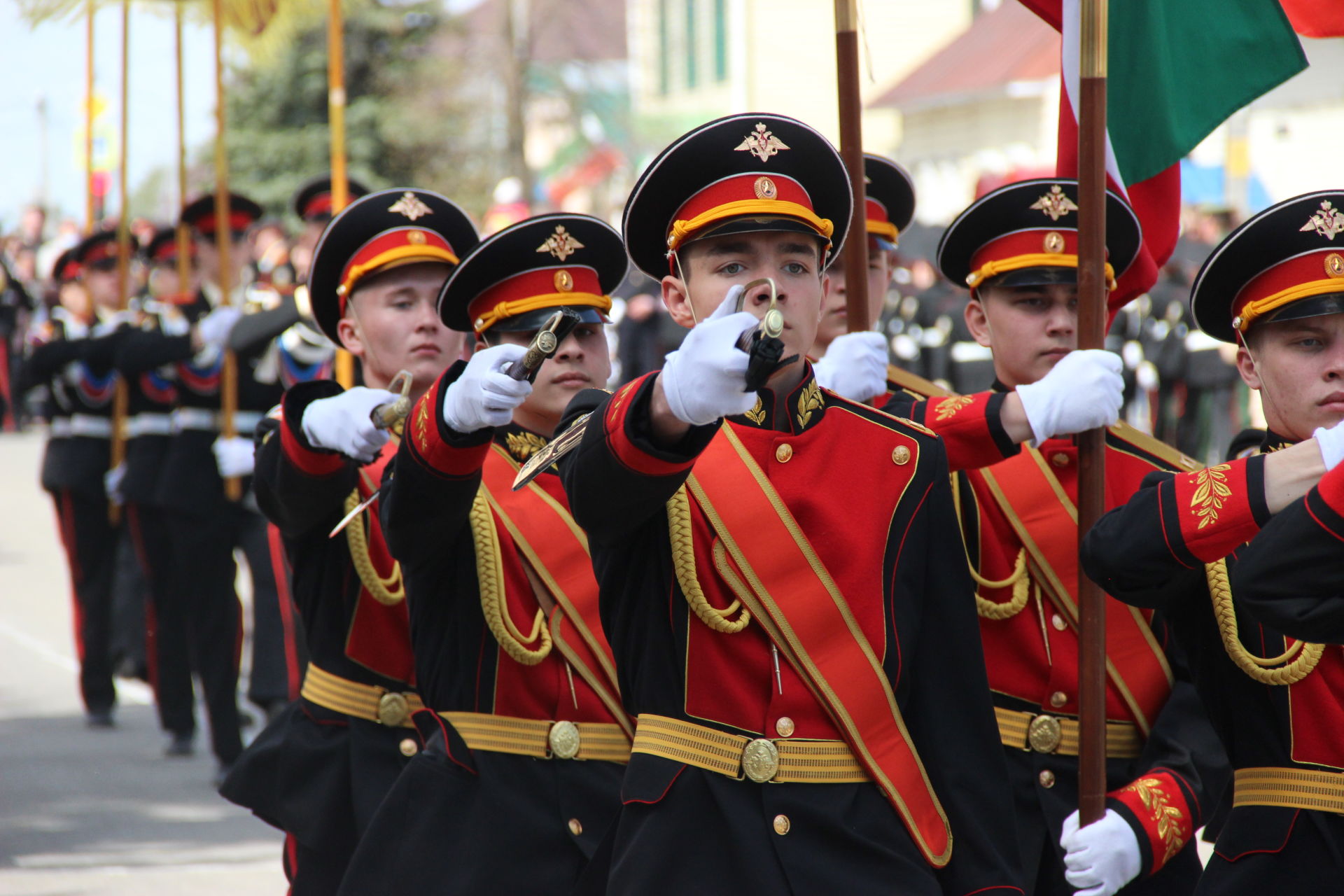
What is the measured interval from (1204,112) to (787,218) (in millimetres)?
1459

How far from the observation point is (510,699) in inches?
129

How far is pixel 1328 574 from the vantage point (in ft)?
7.23

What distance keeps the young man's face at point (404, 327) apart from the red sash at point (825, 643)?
142cm

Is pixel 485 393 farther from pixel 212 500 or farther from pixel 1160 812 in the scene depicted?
pixel 212 500

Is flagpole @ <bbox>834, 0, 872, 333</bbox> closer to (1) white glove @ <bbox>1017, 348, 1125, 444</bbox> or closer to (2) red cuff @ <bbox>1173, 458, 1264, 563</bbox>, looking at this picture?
(1) white glove @ <bbox>1017, 348, 1125, 444</bbox>

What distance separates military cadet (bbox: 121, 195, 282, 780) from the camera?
7258 millimetres

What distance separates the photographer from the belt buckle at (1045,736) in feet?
11.0

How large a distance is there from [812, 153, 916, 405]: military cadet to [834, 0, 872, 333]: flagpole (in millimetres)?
113

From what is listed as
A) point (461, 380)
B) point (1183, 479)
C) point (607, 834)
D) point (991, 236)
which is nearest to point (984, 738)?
point (1183, 479)

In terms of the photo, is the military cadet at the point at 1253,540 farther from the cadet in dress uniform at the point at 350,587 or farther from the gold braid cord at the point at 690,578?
the cadet in dress uniform at the point at 350,587

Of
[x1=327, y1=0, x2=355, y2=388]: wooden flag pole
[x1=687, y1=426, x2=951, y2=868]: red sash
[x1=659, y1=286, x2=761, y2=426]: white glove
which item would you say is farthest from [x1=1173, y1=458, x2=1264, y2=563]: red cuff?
[x1=327, y1=0, x2=355, y2=388]: wooden flag pole

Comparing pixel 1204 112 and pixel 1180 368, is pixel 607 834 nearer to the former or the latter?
pixel 1204 112

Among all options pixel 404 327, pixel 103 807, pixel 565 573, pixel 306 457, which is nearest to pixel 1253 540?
pixel 565 573

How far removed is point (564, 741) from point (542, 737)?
4cm
